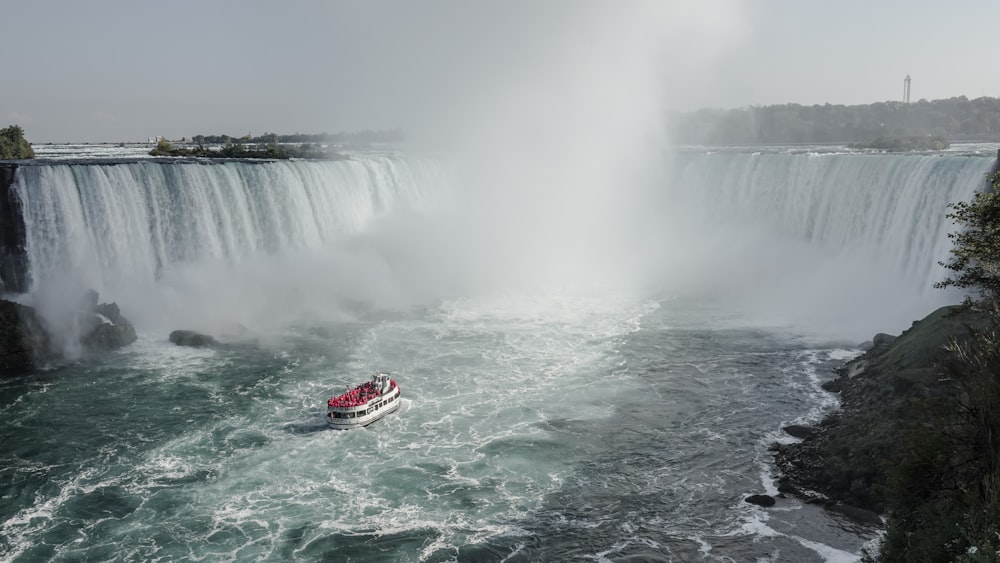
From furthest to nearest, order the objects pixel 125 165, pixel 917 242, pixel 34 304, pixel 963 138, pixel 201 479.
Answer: pixel 963 138 < pixel 917 242 < pixel 125 165 < pixel 34 304 < pixel 201 479

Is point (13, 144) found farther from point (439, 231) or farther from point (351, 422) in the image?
point (351, 422)

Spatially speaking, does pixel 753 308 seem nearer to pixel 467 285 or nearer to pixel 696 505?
pixel 467 285

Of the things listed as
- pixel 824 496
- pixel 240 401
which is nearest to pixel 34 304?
pixel 240 401

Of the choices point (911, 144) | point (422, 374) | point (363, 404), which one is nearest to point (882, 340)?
point (422, 374)

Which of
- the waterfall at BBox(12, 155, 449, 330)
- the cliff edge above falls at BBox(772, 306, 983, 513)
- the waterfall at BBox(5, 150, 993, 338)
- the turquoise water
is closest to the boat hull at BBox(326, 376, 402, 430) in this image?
the turquoise water

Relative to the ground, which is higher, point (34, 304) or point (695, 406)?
point (34, 304)
